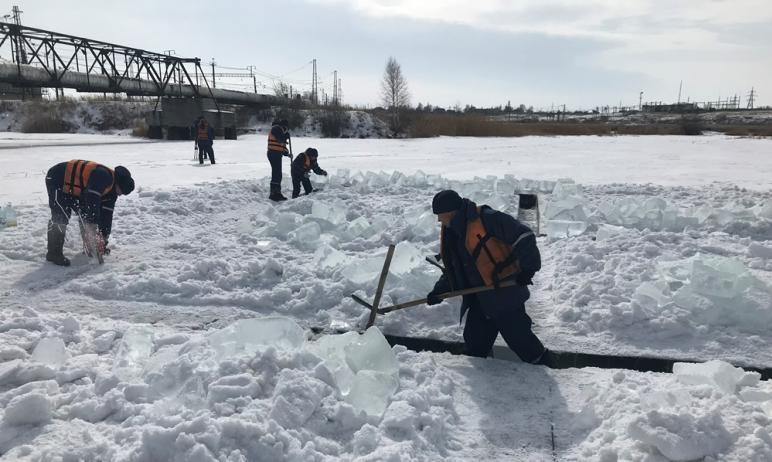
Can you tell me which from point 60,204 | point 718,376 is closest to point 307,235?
point 60,204

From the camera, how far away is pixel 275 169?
31.2 feet

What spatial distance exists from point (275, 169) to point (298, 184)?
1.59 ft

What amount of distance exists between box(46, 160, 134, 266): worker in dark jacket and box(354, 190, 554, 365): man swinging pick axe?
143 inches

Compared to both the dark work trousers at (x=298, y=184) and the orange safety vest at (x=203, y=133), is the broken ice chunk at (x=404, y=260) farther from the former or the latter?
the orange safety vest at (x=203, y=133)

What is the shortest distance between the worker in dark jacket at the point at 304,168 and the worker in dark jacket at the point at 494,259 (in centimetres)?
618

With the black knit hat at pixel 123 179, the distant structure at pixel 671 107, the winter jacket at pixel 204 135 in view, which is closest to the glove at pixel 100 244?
the black knit hat at pixel 123 179

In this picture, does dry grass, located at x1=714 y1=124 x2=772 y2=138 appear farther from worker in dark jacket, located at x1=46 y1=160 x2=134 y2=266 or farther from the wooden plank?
worker in dark jacket, located at x1=46 y1=160 x2=134 y2=266

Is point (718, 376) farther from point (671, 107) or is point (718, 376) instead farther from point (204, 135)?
point (671, 107)

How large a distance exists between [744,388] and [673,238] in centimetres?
335

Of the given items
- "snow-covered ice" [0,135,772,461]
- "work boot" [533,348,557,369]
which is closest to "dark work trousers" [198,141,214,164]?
"snow-covered ice" [0,135,772,461]

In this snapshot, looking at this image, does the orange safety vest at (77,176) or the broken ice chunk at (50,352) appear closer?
the broken ice chunk at (50,352)

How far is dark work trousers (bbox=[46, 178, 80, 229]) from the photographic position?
18.6 ft

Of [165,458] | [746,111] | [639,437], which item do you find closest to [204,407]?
[165,458]

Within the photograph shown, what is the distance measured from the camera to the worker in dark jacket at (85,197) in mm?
5473
